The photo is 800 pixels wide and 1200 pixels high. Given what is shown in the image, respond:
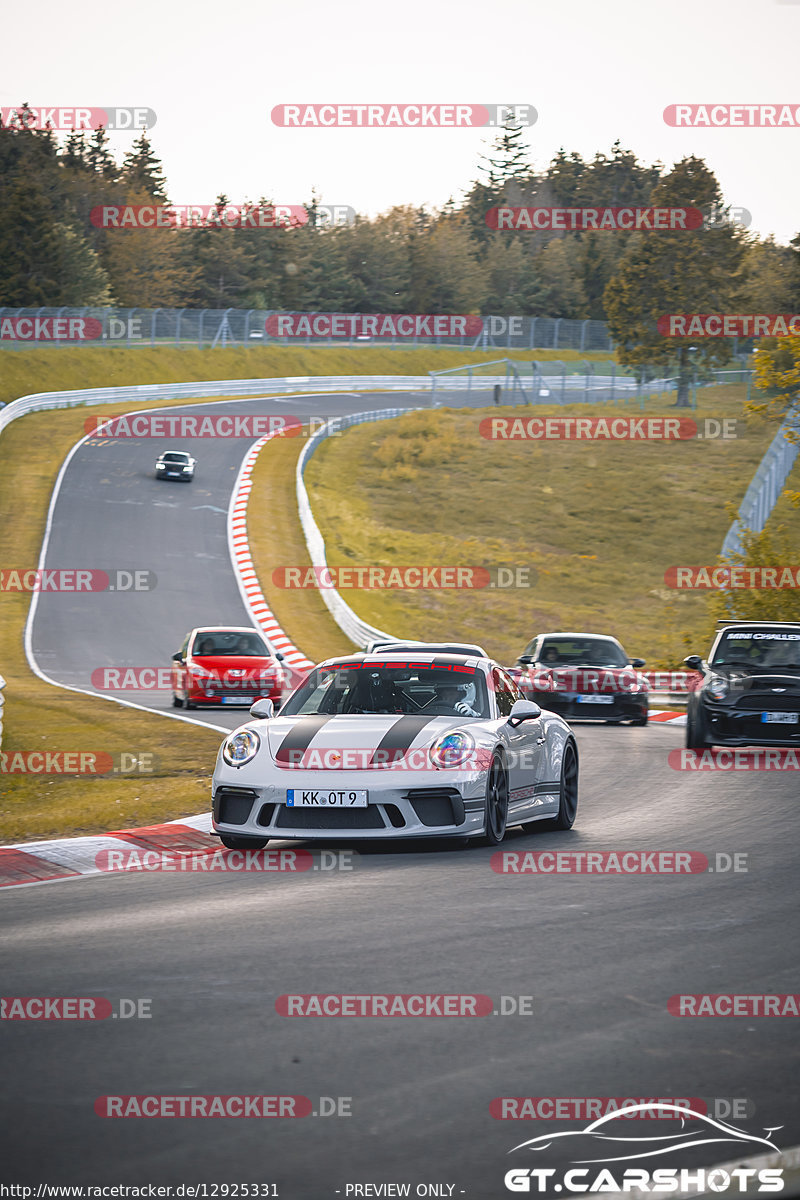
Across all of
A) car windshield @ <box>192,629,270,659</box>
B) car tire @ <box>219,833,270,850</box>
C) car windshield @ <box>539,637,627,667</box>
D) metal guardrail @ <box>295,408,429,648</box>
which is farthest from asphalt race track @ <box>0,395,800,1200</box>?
metal guardrail @ <box>295,408,429,648</box>

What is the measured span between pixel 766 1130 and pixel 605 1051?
2.74 feet

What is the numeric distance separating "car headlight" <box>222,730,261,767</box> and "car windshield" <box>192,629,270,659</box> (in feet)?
47.1

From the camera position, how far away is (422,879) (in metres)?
8.69

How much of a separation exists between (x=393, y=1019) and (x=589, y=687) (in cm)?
1775

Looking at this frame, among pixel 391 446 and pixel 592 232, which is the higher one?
pixel 592 232

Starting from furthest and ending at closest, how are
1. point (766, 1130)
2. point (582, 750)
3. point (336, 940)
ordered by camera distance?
point (582, 750) < point (336, 940) < point (766, 1130)

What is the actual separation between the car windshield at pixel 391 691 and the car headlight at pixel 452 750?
708 mm

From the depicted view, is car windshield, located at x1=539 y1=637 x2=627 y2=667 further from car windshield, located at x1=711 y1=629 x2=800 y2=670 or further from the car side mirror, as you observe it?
the car side mirror

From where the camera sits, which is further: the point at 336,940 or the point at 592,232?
the point at 592,232

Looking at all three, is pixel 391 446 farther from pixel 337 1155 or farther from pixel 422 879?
pixel 337 1155

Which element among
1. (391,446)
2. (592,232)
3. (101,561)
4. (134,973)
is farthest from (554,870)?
(592,232)

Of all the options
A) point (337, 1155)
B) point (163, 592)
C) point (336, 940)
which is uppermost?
point (337, 1155)

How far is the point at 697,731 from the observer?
17.6 metres

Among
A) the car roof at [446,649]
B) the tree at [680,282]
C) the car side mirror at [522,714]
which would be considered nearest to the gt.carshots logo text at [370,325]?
the tree at [680,282]
